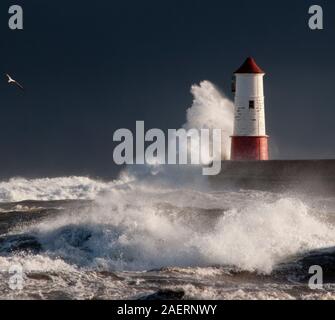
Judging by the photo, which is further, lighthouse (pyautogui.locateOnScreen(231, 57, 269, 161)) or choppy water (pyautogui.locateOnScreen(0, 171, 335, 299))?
lighthouse (pyautogui.locateOnScreen(231, 57, 269, 161))

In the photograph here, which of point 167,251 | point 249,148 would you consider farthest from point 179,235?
point 249,148

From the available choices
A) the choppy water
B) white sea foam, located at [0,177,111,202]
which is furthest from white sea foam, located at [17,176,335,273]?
white sea foam, located at [0,177,111,202]

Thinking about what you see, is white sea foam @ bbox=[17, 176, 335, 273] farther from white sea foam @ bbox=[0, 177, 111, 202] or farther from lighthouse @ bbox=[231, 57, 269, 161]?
white sea foam @ bbox=[0, 177, 111, 202]

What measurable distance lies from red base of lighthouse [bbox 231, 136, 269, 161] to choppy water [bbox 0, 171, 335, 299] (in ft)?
26.1

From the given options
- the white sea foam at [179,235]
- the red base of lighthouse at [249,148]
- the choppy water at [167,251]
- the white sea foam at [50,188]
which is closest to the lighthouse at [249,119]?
the red base of lighthouse at [249,148]

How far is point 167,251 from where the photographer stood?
2248 centimetres

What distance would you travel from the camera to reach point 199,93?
46156mm

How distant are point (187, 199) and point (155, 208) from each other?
732 centimetres

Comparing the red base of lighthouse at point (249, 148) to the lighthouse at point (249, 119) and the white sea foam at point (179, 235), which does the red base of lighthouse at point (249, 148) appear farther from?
the white sea foam at point (179, 235)

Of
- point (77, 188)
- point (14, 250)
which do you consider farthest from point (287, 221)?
point (77, 188)

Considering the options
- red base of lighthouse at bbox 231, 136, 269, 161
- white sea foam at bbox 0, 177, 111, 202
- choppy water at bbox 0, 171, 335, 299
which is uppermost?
red base of lighthouse at bbox 231, 136, 269, 161

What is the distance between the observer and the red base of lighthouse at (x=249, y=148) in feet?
126

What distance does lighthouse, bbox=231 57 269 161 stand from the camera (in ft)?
126

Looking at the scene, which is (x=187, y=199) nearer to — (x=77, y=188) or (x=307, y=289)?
(x=307, y=289)
